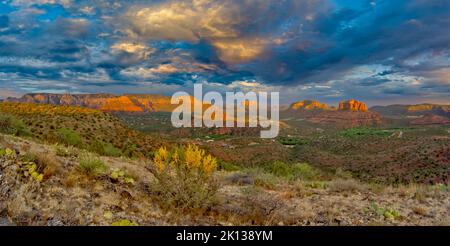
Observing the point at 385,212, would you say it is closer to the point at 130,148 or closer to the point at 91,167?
the point at 91,167

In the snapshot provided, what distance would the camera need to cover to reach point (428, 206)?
387 inches

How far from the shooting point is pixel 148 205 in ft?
25.3

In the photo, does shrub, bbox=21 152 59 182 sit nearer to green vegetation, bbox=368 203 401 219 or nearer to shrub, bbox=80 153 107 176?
shrub, bbox=80 153 107 176

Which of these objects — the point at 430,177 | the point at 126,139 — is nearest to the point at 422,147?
the point at 430,177

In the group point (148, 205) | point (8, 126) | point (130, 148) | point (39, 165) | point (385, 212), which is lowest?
point (130, 148)

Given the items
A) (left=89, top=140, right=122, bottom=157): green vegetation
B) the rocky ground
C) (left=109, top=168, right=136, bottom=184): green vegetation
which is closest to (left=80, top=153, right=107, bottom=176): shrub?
the rocky ground

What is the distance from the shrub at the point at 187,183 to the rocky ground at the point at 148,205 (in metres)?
0.30

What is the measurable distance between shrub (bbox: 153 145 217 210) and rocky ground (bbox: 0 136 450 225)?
0.30 metres

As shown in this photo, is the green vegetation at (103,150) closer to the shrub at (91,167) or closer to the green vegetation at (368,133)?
the shrub at (91,167)

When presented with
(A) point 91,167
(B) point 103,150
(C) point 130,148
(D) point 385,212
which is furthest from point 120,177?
(C) point 130,148

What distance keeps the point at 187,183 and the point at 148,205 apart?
3.51ft

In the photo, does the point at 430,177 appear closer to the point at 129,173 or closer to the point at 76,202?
the point at 129,173

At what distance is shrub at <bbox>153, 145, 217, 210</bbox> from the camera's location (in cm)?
788

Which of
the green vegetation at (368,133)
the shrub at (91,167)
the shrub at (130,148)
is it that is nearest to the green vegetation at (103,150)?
the shrub at (130,148)
